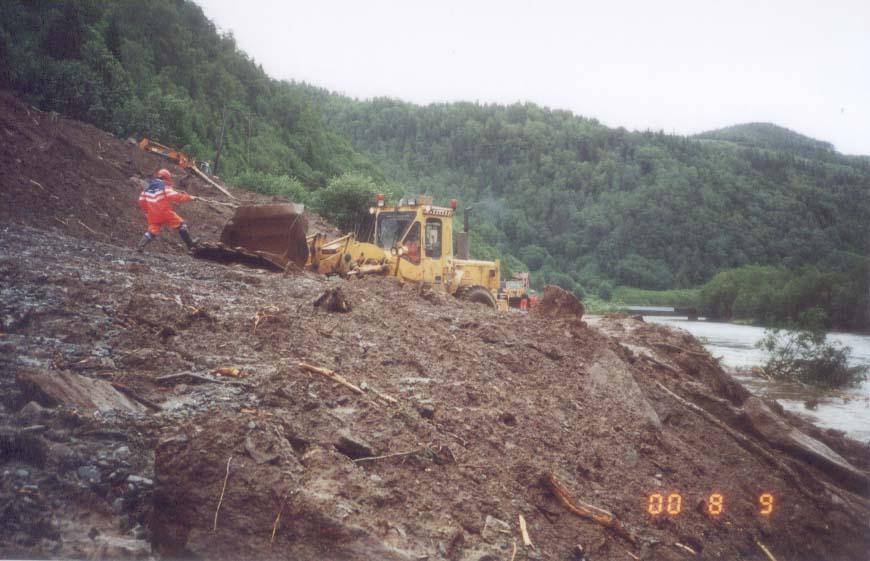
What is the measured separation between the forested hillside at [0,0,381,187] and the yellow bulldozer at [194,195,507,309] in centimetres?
326

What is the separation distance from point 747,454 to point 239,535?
4947 mm

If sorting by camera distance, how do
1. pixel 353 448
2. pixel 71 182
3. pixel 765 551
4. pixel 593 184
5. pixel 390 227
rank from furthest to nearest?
pixel 593 184 → pixel 390 227 → pixel 71 182 → pixel 765 551 → pixel 353 448

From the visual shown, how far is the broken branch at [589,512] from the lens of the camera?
10.7 ft

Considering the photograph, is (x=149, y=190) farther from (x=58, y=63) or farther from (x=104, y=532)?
(x=104, y=532)

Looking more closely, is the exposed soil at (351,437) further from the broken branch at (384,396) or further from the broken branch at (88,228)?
the broken branch at (88,228)

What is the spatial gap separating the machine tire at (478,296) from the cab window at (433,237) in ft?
2.96

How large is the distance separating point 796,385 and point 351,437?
14.0 metres

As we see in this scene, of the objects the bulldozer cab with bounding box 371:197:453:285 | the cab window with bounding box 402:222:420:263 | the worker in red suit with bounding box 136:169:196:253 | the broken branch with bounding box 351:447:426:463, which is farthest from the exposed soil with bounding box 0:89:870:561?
the cab window with bounding box 402:222:420:263

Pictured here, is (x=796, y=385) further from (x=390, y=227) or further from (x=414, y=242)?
(x=390, y=227)

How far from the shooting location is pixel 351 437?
Result: 10.2 ft

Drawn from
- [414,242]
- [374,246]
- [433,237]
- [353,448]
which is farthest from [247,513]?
[433,237]

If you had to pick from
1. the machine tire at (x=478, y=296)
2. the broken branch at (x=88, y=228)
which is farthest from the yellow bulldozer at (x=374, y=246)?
the broken branch at (x=88, y=228)

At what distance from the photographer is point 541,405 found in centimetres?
467

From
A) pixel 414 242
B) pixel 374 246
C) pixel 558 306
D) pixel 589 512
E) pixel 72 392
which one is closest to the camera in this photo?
pixel 72 392
